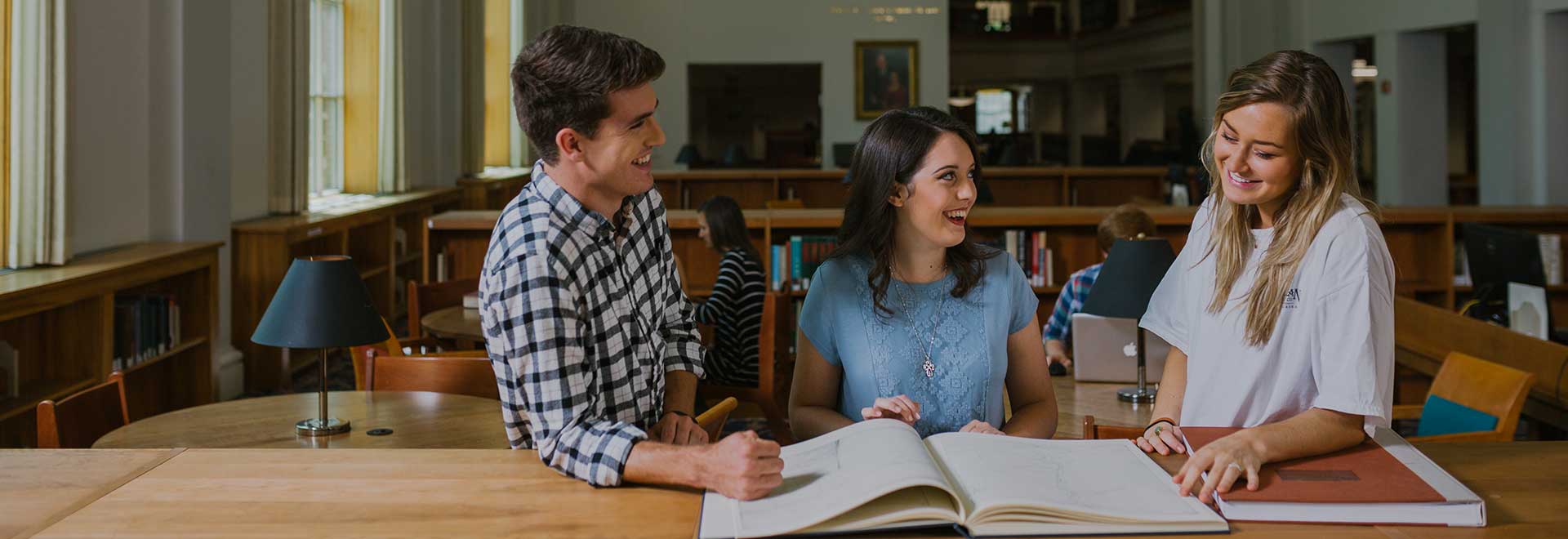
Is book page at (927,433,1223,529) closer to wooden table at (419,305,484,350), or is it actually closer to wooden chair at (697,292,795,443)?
wooden chair at (697,292,795,443)

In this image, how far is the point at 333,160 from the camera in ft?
33.9

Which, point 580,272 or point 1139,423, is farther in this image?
point 1139,423

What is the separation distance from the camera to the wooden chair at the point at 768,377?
16.4ft

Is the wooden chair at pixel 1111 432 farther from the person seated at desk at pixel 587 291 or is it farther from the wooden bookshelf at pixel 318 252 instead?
the wooden bookshelf at pixel 318 252

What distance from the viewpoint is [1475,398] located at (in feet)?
12.5

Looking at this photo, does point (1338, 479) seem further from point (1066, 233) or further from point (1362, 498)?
point (1066, 233)

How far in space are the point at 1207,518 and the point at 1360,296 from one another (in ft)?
1.63

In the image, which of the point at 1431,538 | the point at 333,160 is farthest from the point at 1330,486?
the point at 333,160

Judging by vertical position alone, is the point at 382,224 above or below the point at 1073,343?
above

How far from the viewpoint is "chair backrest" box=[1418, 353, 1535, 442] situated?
3.59m

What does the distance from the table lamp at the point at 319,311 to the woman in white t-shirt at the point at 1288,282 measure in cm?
205

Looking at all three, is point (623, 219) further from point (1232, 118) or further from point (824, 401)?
point (1232, 118)

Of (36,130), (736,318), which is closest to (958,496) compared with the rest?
(736,318)

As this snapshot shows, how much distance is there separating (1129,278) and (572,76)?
2269 millimetres
